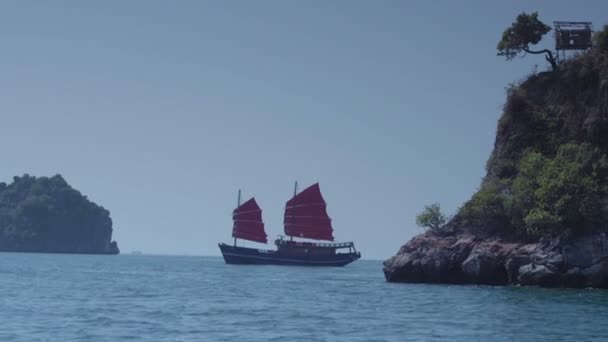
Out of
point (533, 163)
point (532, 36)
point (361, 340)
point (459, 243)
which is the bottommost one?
point (361, 340)

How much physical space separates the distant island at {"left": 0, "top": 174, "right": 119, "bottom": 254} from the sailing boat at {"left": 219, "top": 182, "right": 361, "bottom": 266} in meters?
89.1

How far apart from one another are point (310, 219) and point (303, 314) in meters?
67.2

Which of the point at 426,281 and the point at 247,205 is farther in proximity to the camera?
the point at 247,205

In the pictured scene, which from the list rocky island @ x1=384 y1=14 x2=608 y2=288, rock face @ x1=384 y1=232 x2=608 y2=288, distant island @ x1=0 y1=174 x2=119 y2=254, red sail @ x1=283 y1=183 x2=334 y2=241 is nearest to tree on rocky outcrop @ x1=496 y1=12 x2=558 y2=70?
rocky island @ x1=384 y1=14 x2=608 y2=288

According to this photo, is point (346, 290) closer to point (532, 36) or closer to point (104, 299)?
point (104, 299)

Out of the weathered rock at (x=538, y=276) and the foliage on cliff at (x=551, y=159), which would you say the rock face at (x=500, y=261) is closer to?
the weathered rock at (x=538, y=276)

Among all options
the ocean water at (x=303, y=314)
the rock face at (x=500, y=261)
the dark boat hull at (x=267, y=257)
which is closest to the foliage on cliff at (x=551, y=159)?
the rock face at (x=500, y=261)

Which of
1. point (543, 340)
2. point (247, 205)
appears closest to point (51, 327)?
point (543, 340)

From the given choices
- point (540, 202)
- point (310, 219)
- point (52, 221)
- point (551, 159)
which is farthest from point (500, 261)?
point (52, 221)

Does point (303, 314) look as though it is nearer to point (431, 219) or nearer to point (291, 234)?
point (431, 219)

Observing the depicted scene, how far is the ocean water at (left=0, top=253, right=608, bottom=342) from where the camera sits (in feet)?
93.9

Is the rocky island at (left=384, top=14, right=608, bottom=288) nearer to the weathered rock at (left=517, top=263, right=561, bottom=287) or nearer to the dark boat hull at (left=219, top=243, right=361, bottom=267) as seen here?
the weathered rock at (left=517, top=263, right=561, bottom=287)

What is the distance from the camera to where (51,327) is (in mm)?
30375

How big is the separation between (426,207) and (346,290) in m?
9.24
